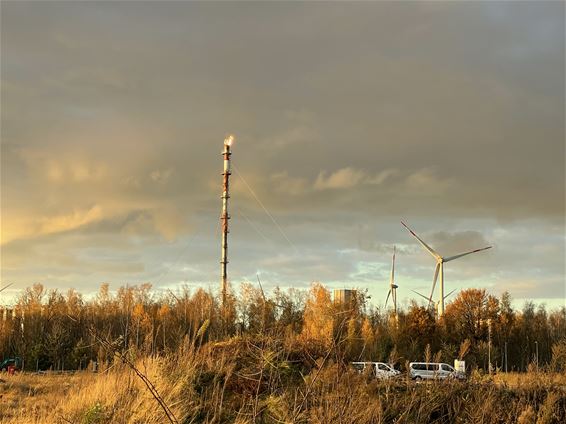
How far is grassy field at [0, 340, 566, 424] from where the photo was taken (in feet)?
44.0

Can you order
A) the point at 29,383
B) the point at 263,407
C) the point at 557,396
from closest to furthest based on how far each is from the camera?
the point at 263,407
the point at 557,396
the point at 29,383

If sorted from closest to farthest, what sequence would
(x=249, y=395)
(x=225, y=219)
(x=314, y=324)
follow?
(x=249, y=395) → (x=314, y=324) → (x=225, y=219)

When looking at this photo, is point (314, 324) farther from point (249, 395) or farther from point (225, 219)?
point (249, 395)

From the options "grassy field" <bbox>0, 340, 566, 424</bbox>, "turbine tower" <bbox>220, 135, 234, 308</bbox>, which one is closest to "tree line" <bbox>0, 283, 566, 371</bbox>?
"turbine tower" <bbox>220, 135, 234, 308</bbox>

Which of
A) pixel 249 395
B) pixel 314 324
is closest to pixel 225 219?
pixel 314 324

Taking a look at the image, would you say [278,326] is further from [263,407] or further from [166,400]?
[166,400]

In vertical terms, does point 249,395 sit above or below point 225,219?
below

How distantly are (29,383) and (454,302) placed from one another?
48.3 meters

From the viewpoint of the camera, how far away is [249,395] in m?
14.8

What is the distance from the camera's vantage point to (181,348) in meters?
16.2

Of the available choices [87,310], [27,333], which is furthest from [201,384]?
[87,310]

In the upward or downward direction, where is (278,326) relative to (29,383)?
upward

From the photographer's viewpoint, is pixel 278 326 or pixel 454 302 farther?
pixel 454 302

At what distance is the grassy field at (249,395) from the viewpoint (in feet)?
44.0
